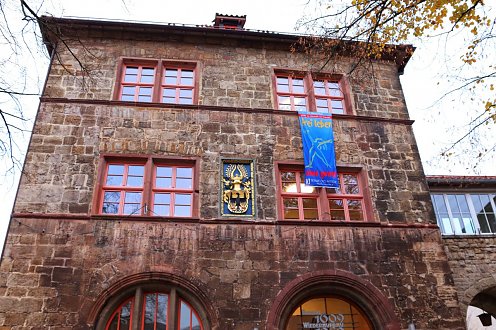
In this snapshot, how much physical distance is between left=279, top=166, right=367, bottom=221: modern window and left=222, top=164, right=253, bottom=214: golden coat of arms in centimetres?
90

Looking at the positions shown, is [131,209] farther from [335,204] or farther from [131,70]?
[335,204]

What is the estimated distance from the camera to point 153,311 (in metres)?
10.2

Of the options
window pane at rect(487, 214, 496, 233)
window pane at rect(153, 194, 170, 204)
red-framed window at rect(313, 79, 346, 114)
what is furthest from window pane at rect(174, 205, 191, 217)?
window pane at rect(487, 214, 496, 233)

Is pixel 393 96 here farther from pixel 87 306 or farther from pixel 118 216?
pixel 87 306

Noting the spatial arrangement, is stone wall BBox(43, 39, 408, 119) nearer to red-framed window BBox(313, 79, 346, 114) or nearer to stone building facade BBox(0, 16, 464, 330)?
stone building facade BBox(0, 16, 464, 330)

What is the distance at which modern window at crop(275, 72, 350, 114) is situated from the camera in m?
13.6

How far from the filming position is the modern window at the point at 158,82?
42.9ft

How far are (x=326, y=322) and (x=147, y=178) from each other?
560cm

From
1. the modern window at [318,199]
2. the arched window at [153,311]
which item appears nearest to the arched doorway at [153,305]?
the arched window at [153,311]

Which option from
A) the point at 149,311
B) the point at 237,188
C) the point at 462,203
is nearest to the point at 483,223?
the point at 462,203

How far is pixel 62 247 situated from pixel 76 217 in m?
0.76

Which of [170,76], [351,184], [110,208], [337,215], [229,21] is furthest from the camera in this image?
[229,21]

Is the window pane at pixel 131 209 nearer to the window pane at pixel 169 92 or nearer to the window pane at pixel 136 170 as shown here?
the window pane at pixel 136 170

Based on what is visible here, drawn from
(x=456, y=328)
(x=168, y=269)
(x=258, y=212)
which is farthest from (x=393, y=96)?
(x=168, y=269)
